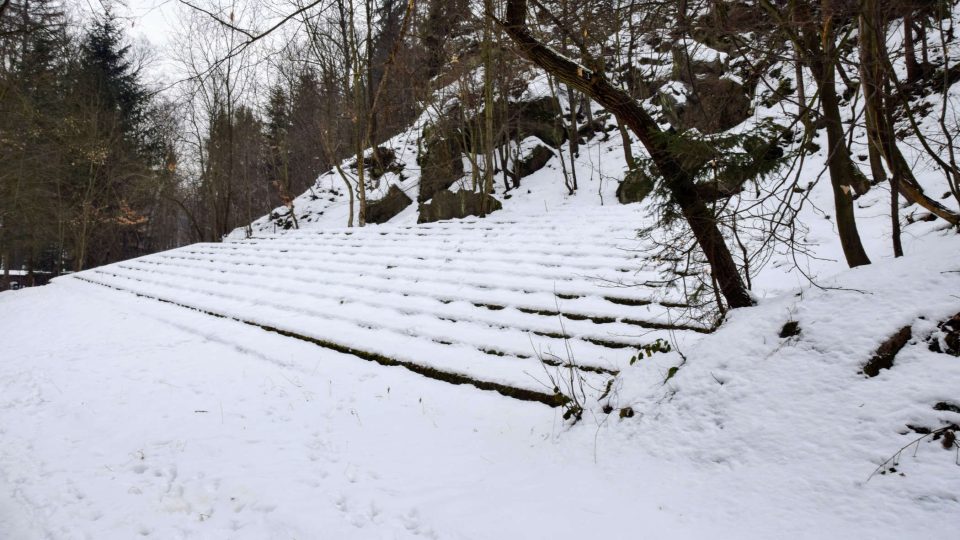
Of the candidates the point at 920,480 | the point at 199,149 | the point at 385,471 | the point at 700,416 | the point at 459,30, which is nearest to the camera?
the point at 920,480

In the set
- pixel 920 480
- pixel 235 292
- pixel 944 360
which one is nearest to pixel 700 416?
pixel 920 480

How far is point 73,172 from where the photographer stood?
18531mm

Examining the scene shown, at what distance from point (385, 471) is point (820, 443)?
2.41m

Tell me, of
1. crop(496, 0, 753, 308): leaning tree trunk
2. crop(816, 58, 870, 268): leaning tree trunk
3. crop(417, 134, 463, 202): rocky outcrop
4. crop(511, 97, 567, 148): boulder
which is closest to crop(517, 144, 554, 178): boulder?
crop(511, 97, 567, 148): boulder

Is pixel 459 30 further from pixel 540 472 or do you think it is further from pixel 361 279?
pixel 540 472

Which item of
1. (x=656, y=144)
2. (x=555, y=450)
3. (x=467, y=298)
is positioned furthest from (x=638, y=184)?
(x=467, y=298)

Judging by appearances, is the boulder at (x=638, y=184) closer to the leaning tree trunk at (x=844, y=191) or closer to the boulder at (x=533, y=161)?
the leaning tree trunk at (x=844, y=191)

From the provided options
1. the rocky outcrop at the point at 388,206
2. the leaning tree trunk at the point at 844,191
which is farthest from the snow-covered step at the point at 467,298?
the rocky outcrop at the point at 388,206

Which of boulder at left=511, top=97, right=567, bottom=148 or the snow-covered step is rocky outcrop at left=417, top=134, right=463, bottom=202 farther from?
the snow-covered step

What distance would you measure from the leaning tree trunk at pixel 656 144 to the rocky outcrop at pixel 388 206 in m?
14.9

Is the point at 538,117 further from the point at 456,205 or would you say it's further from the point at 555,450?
the point at 555,450

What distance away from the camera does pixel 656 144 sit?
10.3 feet

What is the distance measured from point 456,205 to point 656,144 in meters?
9.83

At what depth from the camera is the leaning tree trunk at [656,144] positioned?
10.4ft
